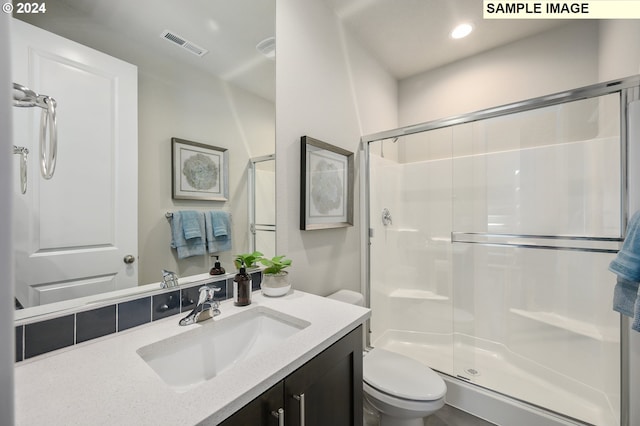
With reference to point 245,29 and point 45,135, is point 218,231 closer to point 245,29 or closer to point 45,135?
point 45,135

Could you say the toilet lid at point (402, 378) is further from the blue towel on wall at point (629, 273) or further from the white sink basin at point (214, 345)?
the blue towel on wall at point (629, 273)

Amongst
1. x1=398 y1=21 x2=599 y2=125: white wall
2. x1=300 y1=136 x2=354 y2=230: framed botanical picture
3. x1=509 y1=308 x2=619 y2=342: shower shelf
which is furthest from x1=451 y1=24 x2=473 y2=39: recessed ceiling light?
x1=509 y1=308 x2=619 y2=342: shower shelf

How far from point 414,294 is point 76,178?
2185 millimetres

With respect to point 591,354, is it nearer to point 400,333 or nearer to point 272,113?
point 400,333

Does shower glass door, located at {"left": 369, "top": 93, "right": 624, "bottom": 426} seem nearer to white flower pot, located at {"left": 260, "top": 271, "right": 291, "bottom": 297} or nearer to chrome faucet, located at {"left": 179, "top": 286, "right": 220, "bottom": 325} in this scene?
white flower pot, located at {"left": 260, "top": 271, "right": 291, "bottom": 297}

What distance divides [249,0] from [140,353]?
1.47 metres

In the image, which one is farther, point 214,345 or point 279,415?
point 214,345

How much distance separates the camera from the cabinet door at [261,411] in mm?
561

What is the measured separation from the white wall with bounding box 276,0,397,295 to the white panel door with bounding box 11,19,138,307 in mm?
643

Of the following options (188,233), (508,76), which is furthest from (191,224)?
(508,76)

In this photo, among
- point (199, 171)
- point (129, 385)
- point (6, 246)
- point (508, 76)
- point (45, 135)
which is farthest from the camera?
point (508, 76)

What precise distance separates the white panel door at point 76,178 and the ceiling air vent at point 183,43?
0.19 metres

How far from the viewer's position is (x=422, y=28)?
1873 mm

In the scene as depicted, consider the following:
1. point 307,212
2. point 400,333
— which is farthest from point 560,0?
point 400,333
